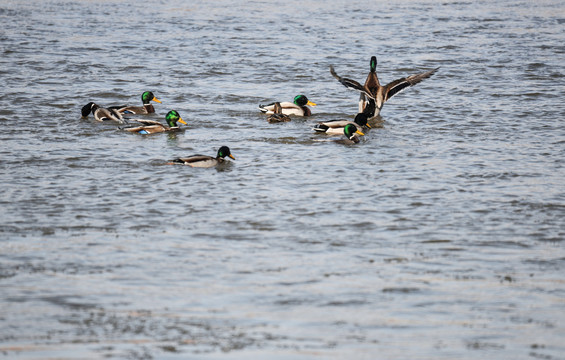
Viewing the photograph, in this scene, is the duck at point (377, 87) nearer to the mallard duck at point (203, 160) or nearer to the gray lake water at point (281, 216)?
the gray lake water at point (281, 216)

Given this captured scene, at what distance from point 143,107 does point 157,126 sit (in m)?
1.85

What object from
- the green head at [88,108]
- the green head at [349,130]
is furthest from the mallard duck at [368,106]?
the green head at [88,108]

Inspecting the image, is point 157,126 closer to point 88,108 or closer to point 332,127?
point 88,108

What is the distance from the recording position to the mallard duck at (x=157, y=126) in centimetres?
1591

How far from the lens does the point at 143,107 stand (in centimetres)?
1773

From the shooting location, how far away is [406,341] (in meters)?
7.36

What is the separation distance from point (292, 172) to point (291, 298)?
16.8ft

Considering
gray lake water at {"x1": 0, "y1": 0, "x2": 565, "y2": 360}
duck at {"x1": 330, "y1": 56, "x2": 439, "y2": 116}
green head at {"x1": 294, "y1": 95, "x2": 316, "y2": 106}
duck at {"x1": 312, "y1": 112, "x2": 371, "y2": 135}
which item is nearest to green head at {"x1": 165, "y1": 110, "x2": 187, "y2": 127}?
gray lake water at {"x1": 0, "y1": 0, "x2": 565, "y2": 360}

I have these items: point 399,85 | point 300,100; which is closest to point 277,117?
point 300,100

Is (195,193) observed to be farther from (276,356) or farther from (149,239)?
(276,356)

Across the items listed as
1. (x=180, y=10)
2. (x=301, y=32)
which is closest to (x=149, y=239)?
(x=301, y=32)

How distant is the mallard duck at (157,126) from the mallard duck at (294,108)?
1.85 m

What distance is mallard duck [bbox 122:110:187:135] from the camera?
1591cm

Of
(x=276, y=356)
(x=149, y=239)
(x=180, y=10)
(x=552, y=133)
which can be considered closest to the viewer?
(x=276, y=356)
